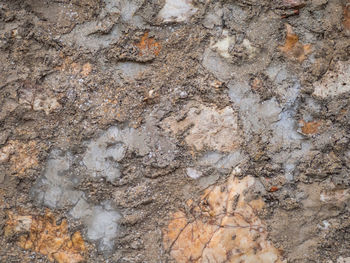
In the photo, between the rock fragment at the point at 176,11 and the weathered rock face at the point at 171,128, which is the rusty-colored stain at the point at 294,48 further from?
the rock fragment at the point at 176,11

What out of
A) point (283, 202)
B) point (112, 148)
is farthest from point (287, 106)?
point (112, 148)

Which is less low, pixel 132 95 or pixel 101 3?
pixel 101 3

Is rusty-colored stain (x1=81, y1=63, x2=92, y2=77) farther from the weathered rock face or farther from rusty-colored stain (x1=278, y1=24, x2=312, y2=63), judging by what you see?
rusty-colored stain (x1=278, y1=24, x2=312, y2=63)

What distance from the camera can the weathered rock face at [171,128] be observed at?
1533 millimetres

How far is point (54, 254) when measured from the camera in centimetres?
155

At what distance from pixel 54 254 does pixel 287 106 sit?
1003 millimetres

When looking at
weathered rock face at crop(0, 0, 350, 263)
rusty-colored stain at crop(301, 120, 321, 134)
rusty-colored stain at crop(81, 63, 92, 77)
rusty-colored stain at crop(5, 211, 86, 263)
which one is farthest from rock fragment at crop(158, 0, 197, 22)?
rusty-colored stain at crop(5, 211, 86, 263)

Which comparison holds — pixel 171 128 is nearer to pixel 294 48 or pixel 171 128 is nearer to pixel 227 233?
pixel 227 233

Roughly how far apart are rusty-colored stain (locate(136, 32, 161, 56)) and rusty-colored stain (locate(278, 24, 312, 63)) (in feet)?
1.48

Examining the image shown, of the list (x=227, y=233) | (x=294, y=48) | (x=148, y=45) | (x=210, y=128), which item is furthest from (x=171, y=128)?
(x=294, y=48)

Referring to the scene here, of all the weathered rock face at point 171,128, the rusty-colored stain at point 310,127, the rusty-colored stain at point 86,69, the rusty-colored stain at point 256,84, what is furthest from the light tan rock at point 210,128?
the rusty-colored stain at point 86,69

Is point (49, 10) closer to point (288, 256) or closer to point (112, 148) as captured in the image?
point (112, 148)

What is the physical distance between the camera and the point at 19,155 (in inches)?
60.7

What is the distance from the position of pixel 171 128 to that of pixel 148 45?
1.04ft
